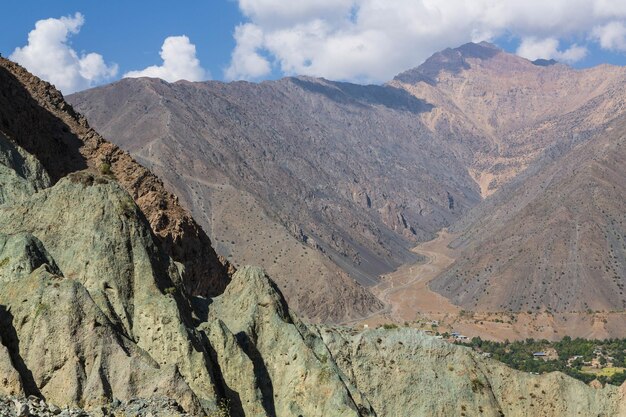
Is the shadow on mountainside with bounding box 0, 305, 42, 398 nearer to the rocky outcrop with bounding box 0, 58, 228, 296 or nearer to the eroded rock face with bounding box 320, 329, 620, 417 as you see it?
the eroded rock face with bounding box 320, 329, 620, 417

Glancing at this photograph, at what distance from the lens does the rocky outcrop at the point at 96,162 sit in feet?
181

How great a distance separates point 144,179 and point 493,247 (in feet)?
499

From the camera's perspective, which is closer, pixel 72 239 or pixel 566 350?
pixel 72 239

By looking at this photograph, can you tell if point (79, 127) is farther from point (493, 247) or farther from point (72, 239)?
point (493, 247)

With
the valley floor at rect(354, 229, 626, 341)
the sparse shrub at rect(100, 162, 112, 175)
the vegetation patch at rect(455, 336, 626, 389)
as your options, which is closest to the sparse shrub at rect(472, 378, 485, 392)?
the sparse shrub at rect(100, 162, 112, 175)

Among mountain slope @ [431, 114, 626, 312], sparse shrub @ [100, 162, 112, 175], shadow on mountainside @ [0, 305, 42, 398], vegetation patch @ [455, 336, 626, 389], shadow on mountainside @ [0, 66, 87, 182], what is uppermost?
shadow on mountainside @ [0, 66, 87, 182]

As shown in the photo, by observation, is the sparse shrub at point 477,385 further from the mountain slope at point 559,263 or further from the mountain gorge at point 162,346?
the mountain slope at point 559,263

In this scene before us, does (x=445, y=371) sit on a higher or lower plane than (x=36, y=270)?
lower

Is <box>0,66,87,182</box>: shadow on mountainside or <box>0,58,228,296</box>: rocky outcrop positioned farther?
<box>0,66,87,182</box>: shadow on mountainside

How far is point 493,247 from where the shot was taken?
198500 mm

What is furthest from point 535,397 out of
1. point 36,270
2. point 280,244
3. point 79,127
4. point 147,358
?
point 280,244

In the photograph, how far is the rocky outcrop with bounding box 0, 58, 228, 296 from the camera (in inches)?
2176

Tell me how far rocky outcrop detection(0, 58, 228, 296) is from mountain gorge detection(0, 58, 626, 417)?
12476 mm

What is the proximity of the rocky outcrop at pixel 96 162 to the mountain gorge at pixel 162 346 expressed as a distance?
12.5m
